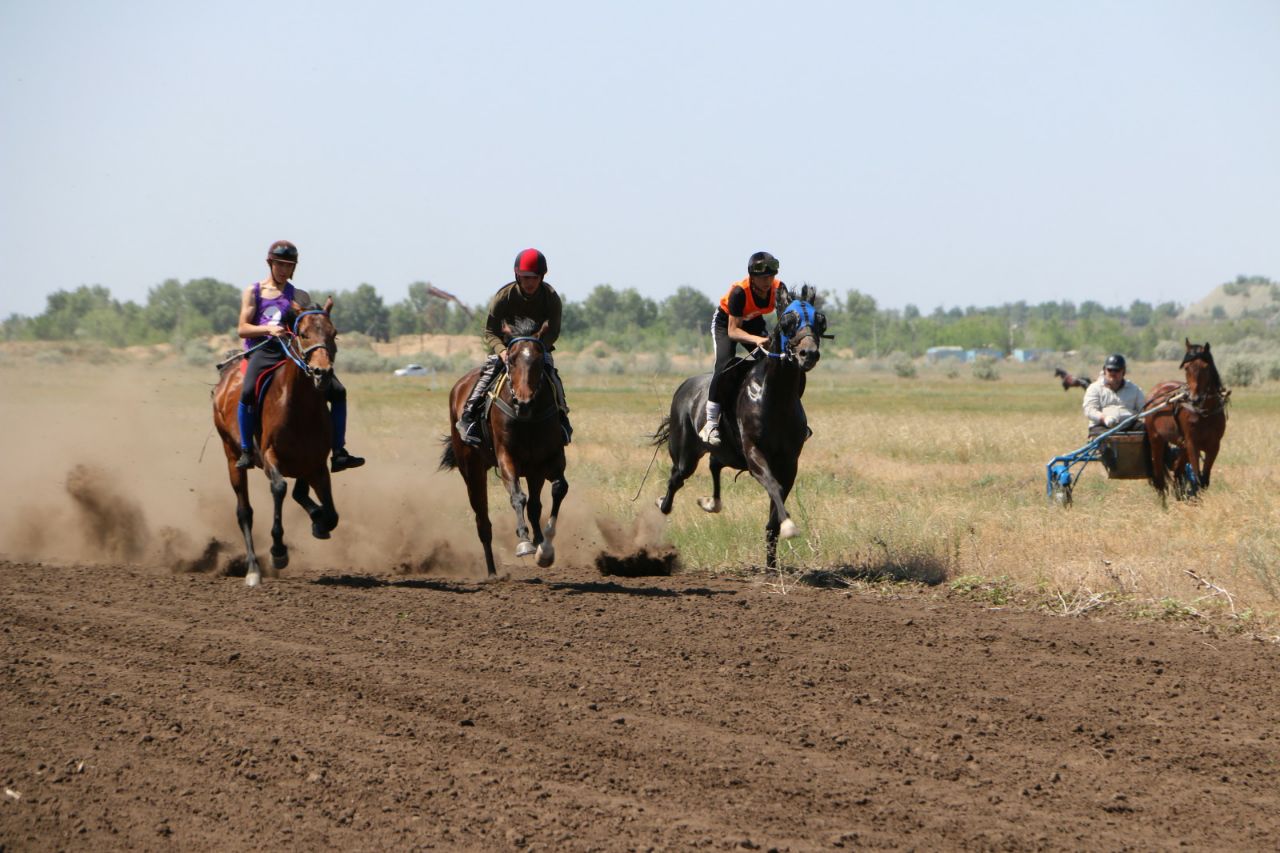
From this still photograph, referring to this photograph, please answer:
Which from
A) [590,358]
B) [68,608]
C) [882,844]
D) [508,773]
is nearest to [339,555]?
[68,608]

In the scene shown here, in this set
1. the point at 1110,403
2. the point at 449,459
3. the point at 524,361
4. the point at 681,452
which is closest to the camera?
the point at 524,361

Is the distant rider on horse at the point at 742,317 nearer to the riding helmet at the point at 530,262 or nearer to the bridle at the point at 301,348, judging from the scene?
the riding helmet at the point at 530,262

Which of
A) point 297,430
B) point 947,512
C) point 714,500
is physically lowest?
point 947,512

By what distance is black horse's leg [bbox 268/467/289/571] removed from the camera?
39.4 ft

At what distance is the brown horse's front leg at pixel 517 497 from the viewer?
11466mm

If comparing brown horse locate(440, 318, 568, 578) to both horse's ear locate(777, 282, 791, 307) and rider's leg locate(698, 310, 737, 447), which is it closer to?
rider's leg locate(698, 310, 737, 447)

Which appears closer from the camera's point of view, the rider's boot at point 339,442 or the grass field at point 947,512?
the grass field at point 947,512

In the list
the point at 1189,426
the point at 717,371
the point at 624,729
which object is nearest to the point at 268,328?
the point at 717,371

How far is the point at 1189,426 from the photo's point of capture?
652 inches

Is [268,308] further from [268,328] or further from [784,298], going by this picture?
[784,298]

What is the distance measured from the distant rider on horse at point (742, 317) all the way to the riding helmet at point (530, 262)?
175cm

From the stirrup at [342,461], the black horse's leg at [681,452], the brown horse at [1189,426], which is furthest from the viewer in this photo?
the brown horse at [1189,426]

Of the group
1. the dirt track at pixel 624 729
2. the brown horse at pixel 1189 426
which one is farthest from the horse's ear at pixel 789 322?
the brown horse at pixel 1189 426

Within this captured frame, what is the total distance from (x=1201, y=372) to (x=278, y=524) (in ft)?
37.1
